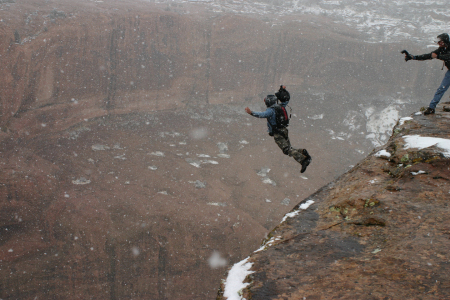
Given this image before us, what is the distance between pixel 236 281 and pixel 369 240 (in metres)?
2.03

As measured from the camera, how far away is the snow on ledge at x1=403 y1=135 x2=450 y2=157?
5070 mm

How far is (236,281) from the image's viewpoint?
12.1 feet

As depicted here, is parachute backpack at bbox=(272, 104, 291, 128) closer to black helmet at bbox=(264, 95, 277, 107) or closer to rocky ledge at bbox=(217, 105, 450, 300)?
black helmet at bbox=(264, 95, 277, 107)

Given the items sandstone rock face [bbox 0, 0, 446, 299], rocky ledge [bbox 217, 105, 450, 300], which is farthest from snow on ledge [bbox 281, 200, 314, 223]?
sandstone rock face [bbox 0, 0, 446, 299]

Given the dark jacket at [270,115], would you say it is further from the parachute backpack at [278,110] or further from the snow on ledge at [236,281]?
the snow on ledge at [236,281]

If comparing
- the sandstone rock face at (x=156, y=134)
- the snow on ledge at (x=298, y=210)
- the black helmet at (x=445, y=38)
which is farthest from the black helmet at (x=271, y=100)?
the sandstone rock face at (x=156, y=134)

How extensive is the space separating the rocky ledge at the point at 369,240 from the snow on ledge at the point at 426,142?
16mm

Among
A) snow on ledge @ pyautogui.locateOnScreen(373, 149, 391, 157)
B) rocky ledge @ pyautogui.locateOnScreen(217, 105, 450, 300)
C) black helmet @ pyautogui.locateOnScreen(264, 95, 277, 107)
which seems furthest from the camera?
black helmet @ pyautogui.locateOnScreen(264, 95, 277, 107)

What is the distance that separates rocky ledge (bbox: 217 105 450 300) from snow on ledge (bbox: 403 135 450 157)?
0.05 feet

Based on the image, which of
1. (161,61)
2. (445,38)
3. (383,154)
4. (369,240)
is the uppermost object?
(445,38)

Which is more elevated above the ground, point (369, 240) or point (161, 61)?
point (369, 240)

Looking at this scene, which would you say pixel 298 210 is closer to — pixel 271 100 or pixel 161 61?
pixel 271 100

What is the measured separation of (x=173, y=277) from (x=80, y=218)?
17.3 ft

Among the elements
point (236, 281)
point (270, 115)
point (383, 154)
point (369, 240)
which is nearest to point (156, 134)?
point (270, 115)
